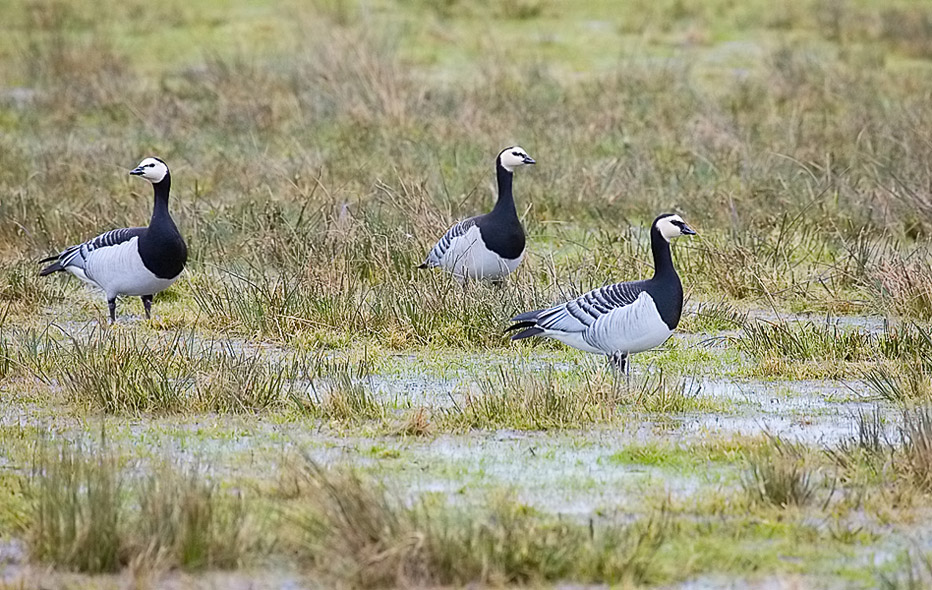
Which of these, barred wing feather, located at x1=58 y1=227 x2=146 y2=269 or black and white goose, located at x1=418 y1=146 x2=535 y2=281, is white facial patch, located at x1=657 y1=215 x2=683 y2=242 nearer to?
black and white goose, located at x1=418 y1=146 x2=535 y2=281

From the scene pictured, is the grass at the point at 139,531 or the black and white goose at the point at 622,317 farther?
the black and white goose at the point at 622,317

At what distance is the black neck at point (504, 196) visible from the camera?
984 cm

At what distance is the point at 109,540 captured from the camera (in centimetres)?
537

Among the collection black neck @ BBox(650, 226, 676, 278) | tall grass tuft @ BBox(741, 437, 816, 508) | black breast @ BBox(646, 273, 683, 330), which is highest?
black neck @ BBox(650, 226, 676, 278)

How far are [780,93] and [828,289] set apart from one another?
7.80 m

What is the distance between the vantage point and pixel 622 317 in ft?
25.8

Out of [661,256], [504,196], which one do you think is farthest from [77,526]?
[504,196]

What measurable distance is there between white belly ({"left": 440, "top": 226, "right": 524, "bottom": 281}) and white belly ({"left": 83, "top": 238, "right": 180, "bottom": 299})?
1.86 m

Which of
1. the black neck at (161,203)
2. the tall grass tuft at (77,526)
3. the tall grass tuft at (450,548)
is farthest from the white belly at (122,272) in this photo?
the tall grass tuft at (450,548)

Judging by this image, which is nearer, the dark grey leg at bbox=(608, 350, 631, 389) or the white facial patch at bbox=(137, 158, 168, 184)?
the dark grey leg at bbox=(608, 350, 631, 389)

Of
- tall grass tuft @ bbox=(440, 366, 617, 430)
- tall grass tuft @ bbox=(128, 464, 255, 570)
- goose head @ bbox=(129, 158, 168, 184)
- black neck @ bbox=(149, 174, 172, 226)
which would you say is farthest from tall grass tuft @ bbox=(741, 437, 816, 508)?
goose head @ bbox=(129, 158, 168, 184)

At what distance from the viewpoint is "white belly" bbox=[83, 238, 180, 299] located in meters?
9.41

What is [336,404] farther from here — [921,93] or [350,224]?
[921,93]

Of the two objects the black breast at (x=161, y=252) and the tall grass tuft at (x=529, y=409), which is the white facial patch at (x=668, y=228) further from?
the black breast at (x=161, y=252)
